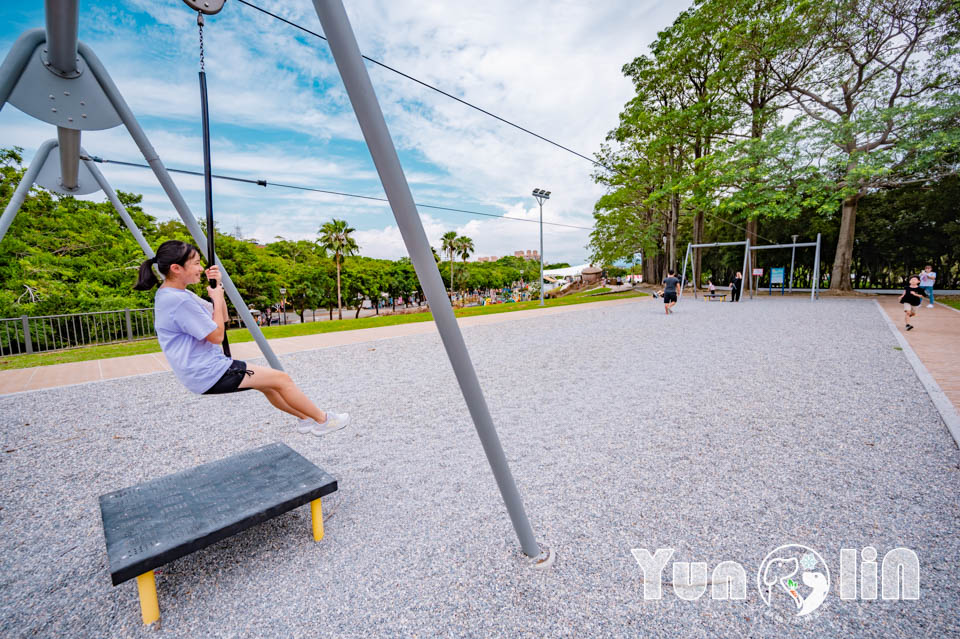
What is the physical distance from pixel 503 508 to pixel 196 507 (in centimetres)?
187

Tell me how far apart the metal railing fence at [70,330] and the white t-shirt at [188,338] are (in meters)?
12.5

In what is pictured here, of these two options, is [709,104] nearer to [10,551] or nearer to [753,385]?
[753,385]

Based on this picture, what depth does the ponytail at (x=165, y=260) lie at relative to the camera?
238cm

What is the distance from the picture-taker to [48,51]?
2471mm

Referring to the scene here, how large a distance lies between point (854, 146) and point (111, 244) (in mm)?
37246

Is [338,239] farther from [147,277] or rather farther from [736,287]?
[147,277]

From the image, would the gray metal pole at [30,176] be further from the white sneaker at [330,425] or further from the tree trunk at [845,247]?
the tree trunk at [845,247]

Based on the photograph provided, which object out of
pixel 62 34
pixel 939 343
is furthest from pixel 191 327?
pixel 939 343

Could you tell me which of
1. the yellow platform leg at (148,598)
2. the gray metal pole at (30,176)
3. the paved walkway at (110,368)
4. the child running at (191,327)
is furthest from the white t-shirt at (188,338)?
the paved walkway at (110,368)

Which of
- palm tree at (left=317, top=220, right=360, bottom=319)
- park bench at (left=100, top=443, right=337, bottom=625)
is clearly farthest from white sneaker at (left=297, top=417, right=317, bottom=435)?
palm tree at (left=317, top=220, right=360, bottom=319)

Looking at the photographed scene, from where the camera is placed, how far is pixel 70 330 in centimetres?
1185

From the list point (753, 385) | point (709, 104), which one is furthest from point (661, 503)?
point (709, 104)

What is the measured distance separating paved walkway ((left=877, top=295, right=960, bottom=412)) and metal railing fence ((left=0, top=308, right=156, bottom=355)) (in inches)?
723

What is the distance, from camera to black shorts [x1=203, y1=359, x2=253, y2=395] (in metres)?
2.56
